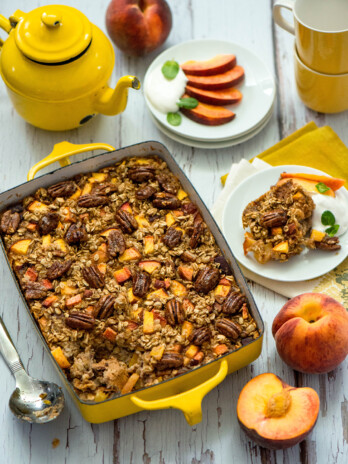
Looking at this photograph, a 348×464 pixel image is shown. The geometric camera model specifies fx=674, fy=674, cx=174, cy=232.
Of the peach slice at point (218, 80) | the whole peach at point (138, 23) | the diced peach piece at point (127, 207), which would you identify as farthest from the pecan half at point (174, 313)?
the whole peach at point (138, 23)

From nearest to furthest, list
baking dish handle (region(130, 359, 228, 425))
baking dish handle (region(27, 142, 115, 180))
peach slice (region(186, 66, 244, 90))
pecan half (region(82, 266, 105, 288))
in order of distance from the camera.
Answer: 1. baking dish handle (region(130, 359, 228, 425))
2. pecan half (region(82, 266, 105, 288))
3. baking dish handle (region(27, 142, 115, 180))
4. peach slice (region(186, 66, 244, 90))

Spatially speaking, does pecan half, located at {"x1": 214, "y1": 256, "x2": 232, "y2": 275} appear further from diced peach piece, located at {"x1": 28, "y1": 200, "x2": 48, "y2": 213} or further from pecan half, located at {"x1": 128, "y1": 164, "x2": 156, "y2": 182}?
diced peach piece, located at {"x1": 28, "y1": 200, "x2": 48, "y2": 213}

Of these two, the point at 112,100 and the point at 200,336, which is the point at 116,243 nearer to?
the point at 200,336

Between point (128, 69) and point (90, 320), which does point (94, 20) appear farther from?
point (90, 320)

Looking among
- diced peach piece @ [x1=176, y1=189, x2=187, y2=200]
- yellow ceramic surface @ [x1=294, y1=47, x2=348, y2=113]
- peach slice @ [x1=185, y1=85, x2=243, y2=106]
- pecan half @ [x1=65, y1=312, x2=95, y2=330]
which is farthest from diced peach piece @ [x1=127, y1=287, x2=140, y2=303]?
yellow ceramic surface @ [x1=294, y1=47, x2=348, y2=113]

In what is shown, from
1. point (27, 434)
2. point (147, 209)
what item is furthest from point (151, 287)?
point (27, 434)

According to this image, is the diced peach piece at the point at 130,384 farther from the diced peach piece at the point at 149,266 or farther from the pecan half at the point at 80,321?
Answer: the diced peach piece at the point at 149,266
